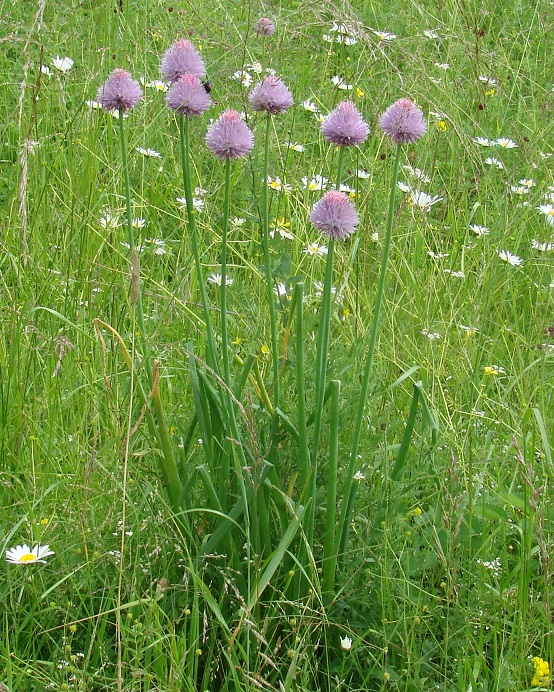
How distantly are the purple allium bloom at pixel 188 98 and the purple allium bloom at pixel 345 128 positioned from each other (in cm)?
20

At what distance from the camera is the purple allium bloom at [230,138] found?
55.9 inches

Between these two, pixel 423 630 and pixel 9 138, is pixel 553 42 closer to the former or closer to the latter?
pixel 9 138

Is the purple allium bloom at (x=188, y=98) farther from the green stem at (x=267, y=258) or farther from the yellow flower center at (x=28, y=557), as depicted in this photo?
the yellow flower center at (x=28, y=557)

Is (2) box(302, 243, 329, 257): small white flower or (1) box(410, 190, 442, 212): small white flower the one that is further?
(1) box(410, 190, 442, 212): small white flower

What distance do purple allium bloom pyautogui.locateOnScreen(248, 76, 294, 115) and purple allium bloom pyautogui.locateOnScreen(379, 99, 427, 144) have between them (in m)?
0.17

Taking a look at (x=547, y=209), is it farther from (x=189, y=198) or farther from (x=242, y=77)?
(x=189, y=198)

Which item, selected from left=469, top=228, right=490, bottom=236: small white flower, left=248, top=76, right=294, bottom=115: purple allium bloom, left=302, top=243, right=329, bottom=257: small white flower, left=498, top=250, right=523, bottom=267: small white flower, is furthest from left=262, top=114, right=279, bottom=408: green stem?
left=469, top=228, right=490, bottom=236: small white flower

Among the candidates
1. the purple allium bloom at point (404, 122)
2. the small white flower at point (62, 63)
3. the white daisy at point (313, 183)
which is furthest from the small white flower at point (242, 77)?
the purple allium bloom at point (404, 122)

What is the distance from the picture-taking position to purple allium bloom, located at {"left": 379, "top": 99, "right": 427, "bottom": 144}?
4.76 feet

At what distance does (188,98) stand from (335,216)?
0.30 m

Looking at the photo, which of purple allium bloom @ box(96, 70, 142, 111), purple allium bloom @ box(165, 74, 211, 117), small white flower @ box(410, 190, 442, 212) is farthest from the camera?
small white flower @ box(410, 190, 442, 212)

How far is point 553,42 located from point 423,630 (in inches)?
144

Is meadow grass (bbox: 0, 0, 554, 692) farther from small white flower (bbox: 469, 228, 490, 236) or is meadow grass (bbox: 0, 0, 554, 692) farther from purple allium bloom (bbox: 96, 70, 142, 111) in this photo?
purple allium bloom (bbox: 96, 70, 142, 111)

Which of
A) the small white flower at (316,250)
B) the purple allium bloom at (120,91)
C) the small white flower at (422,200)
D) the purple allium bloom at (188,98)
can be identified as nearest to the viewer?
the purple allium bloom at (188,98)
